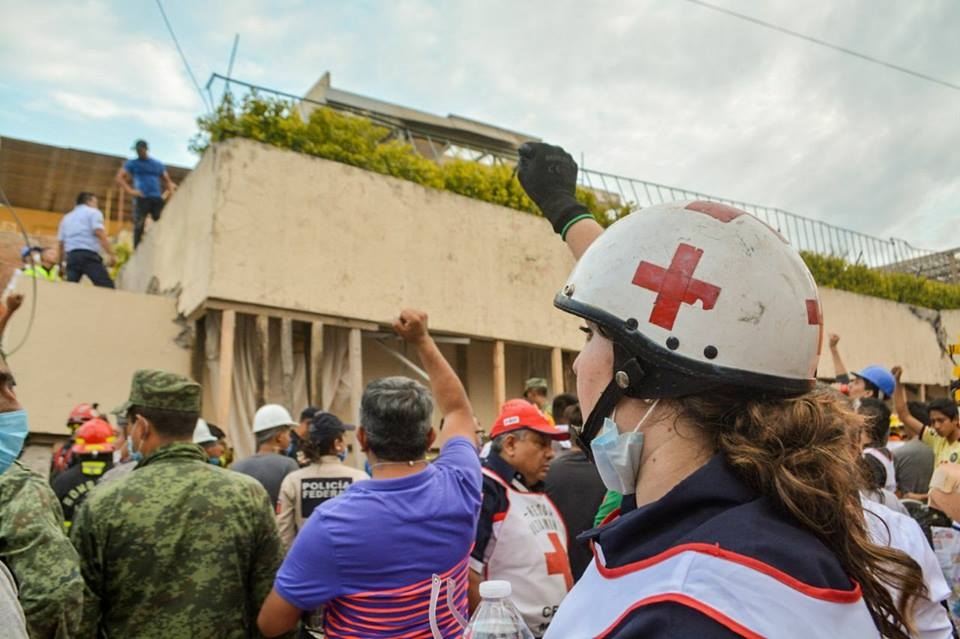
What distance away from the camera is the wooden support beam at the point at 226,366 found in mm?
9477

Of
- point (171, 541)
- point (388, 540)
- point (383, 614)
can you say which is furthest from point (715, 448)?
point (171, 541)

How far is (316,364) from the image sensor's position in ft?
34.7

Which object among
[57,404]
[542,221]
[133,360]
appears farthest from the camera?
[542,221]

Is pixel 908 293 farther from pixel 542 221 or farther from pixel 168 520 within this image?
pixel 168 520

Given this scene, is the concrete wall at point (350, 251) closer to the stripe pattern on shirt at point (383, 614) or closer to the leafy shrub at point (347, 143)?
the leafy shrub at point (347, 143)

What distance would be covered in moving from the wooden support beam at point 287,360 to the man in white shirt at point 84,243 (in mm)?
3198

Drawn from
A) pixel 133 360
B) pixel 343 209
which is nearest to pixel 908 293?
pixel 343 209

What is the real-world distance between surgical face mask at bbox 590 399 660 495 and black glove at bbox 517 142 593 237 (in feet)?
3.37

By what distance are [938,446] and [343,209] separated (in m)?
8.26

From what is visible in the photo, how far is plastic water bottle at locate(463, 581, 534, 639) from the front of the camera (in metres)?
1.62

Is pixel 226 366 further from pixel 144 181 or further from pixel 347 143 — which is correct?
pixel 144 181

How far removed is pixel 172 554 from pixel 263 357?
7218 millimetres

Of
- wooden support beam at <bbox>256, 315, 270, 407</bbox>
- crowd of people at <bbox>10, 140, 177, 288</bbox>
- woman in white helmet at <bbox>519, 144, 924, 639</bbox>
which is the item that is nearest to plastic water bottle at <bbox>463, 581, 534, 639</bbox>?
woman in white helmet at <bbox>519, 144, 924, 639</bbox>

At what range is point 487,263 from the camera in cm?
1242
